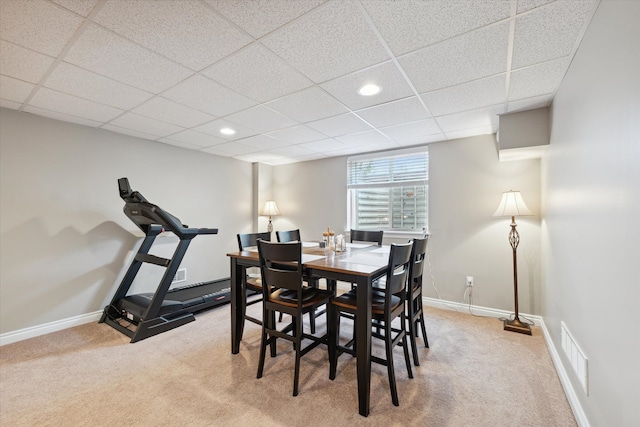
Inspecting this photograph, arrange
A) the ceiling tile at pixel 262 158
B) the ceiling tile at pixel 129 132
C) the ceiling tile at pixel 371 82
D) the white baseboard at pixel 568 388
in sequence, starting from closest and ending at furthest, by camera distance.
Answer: the white baseboard at pixel 568 388 → the ceiling tile at pixel 371 82 → the ceiling tile at pixel 129 132 → the ceiling tile at pixel 262 158

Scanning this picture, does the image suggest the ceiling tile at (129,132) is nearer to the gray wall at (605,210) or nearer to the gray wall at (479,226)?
the gray wall at (479,226)

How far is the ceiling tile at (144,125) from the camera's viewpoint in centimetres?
289

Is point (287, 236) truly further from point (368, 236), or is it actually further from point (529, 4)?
point (529, 4)

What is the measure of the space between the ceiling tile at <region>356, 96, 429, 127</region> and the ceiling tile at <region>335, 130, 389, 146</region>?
1.19 feet

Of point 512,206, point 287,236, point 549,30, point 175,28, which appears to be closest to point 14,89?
point 175,28

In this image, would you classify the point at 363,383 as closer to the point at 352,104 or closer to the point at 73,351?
the point at 352,104

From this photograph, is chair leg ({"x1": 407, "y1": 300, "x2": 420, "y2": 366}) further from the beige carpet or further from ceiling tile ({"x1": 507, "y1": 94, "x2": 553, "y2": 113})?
ceiling tile ({"x1": 507, "y1": 94, "x2": 553, "y2": 113})

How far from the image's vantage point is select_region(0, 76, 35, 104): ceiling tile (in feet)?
6.93

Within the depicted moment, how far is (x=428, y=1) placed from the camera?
4.32 ft

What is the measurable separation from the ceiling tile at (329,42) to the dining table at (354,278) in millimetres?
1428

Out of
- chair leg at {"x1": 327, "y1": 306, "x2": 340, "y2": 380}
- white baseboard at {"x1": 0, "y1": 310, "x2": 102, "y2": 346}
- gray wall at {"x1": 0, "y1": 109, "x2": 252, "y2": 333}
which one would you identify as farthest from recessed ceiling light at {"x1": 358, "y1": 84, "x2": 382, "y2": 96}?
white baseboard at {"x1": 0, "y1": 310, "x2": 102, "y2": 346}

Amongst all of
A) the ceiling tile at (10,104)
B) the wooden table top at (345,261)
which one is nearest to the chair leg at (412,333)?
the wooden table top at (345,261)

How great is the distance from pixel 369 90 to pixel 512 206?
6.84 feet

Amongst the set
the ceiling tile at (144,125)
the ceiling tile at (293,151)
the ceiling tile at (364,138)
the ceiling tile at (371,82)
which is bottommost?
the ceiling tile at (293,151)
